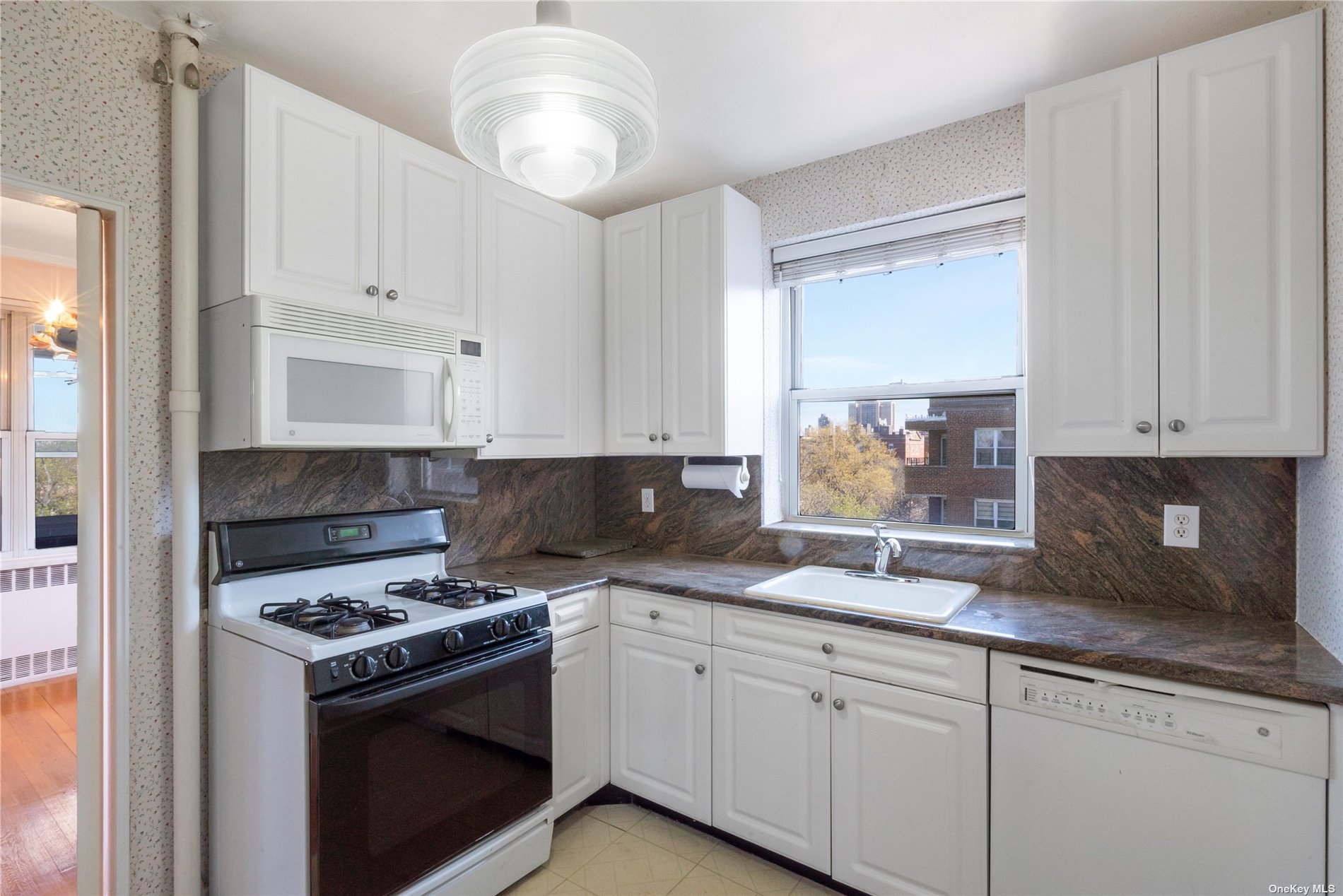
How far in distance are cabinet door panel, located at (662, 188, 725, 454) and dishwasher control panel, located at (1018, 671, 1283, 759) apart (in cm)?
132

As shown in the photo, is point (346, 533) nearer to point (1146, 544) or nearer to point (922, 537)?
point (922, 537)

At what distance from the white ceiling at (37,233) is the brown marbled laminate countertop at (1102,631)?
2.89m

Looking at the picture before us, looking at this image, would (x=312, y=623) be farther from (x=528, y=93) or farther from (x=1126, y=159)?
(x=1126, y=159)

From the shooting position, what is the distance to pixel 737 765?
6.82ft

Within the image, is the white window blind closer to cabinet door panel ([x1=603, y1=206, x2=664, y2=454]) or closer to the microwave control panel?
cabinet door panel ([x1=603, y1=206, x2=664, y2=454])

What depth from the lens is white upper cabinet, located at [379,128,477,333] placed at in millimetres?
2006

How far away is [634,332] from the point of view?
2748 mm

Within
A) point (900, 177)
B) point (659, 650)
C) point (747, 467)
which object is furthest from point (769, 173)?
point (659, 650)

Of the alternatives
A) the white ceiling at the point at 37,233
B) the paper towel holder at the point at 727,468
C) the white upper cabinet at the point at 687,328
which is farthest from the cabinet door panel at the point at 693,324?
the white ceiling at the point at 37,233

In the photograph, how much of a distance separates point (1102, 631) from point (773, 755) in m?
0.98

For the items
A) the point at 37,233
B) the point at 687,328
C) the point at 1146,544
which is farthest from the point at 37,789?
the point at 1146,544

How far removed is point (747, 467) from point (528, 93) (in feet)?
6.02

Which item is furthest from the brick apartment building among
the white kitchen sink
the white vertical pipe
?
the white vertical pipe

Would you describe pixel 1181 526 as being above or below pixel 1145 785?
above
